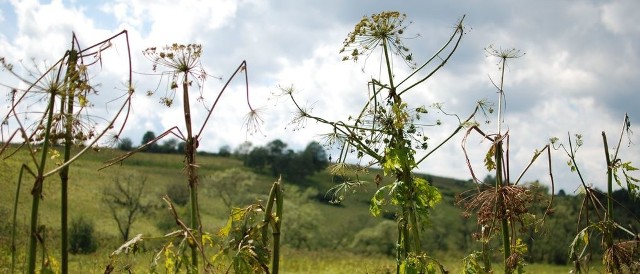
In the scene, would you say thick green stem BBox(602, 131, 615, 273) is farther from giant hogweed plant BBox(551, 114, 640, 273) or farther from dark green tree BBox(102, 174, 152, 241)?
dark green tree BBox(102, 174, 152, 241)

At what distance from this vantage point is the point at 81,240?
4422 cm

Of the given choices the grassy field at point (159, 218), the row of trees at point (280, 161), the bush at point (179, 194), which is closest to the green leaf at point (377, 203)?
the grassy field at point (159, 218)

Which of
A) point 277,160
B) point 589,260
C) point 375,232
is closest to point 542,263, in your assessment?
point 375,232

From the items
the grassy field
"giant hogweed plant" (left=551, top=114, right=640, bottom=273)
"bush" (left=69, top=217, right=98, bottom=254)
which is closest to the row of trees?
the grassy field

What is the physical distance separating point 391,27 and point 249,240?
1.42 metres

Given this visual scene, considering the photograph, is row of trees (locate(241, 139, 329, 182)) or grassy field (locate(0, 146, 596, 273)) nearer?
grassy field (locate(0, 146, 596, 273))

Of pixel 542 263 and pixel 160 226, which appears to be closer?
pixel 160 226

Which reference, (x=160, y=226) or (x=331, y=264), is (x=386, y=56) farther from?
(x=160, y=226)

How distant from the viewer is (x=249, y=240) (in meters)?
2.27

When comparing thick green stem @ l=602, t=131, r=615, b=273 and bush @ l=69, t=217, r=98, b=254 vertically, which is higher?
thick green stem @ l=602, t=131, r=615, b=273

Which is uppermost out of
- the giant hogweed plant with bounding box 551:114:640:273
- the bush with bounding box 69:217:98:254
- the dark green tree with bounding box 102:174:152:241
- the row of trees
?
the row of trees

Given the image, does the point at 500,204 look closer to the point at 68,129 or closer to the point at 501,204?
the point at 501,204

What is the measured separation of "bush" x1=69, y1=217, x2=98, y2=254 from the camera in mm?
43753

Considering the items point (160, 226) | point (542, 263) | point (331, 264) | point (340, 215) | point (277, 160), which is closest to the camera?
point (331, 264)
